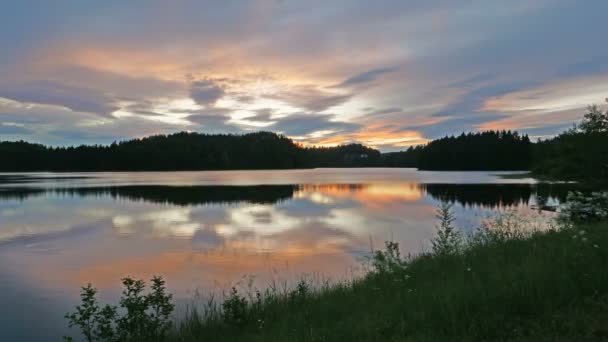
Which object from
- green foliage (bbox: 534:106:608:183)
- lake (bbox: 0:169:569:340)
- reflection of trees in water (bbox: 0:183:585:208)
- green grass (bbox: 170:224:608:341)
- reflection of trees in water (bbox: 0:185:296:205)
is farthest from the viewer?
reflection of trees in water (bbox: 0:185:296:205)

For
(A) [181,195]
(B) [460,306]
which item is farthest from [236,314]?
(A) [181,195]

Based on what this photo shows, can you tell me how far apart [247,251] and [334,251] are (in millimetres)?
3247

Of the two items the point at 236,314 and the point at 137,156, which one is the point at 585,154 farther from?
the point at 137,156

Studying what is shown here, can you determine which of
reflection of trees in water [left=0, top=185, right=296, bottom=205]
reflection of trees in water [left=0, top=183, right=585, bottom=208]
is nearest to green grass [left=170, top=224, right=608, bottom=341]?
reflection of trees in water [left=0, top=183, right=585, bottom=208]

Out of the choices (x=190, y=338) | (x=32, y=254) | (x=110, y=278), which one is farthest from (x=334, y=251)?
(x=32, y=254)

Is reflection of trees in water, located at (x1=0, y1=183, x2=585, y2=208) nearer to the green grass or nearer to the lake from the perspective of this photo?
the lake

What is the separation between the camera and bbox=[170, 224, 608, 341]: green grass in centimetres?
429

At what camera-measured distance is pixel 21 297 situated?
9.92m

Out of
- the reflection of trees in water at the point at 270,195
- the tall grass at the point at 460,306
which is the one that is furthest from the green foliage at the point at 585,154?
the tall grass at the point at 460,306

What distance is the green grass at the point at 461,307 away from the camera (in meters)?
4.29

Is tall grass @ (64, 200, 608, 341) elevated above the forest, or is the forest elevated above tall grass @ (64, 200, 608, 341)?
the forest

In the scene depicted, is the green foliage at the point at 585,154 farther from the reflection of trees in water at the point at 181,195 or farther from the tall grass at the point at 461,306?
the reflection of trees in water at the point at 181,195

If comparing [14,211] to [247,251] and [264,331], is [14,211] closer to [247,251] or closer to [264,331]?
[247,251]

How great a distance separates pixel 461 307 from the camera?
15.8 ft
